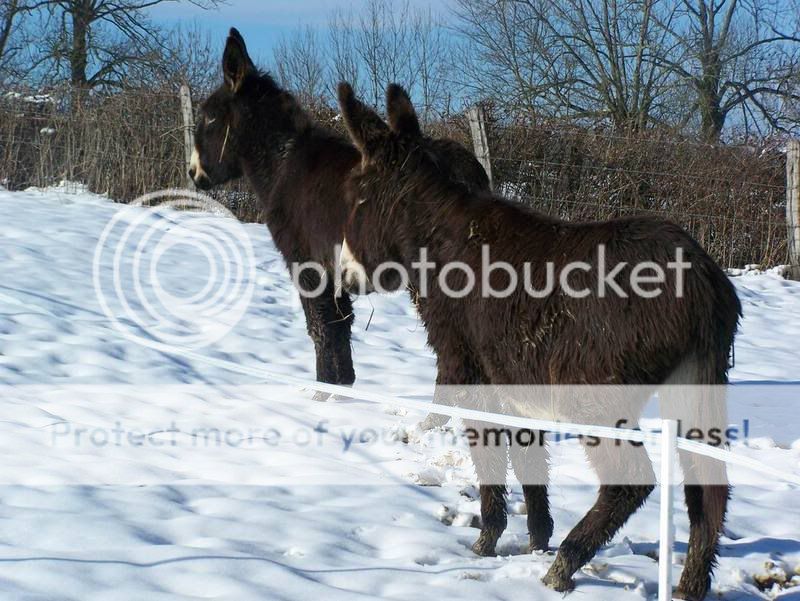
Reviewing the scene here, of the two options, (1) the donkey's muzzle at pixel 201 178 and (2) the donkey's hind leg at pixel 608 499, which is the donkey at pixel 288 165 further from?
(2) the donkey's hind leg at pixel 608 499

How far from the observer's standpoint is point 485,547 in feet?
11.5

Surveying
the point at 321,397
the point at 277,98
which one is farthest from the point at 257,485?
the point at 277,98

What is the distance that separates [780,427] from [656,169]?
23.1 feet

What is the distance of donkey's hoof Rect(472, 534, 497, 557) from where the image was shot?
137 inches

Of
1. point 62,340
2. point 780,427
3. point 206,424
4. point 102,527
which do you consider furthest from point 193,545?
point 780,427

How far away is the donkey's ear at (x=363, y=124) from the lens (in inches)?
152

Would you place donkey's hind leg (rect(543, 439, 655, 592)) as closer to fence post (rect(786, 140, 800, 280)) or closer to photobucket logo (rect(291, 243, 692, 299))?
photobucket logo (rect(291, 243, 692, 299))

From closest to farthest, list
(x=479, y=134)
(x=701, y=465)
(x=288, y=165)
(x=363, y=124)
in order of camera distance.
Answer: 1. (x=701, y=465)
2. (x=363, y=124)
3. (x=288, y=165)
4. (x=479, y=134)

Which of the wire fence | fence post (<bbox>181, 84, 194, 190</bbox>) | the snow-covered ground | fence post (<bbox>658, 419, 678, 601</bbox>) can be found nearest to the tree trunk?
the wire fence

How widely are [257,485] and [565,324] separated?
5.96 feet

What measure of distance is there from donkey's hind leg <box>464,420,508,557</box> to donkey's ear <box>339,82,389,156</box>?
1.38m

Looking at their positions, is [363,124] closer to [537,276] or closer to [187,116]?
[537,276]

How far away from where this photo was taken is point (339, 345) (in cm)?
604

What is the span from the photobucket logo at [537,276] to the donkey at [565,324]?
0.4 inches
